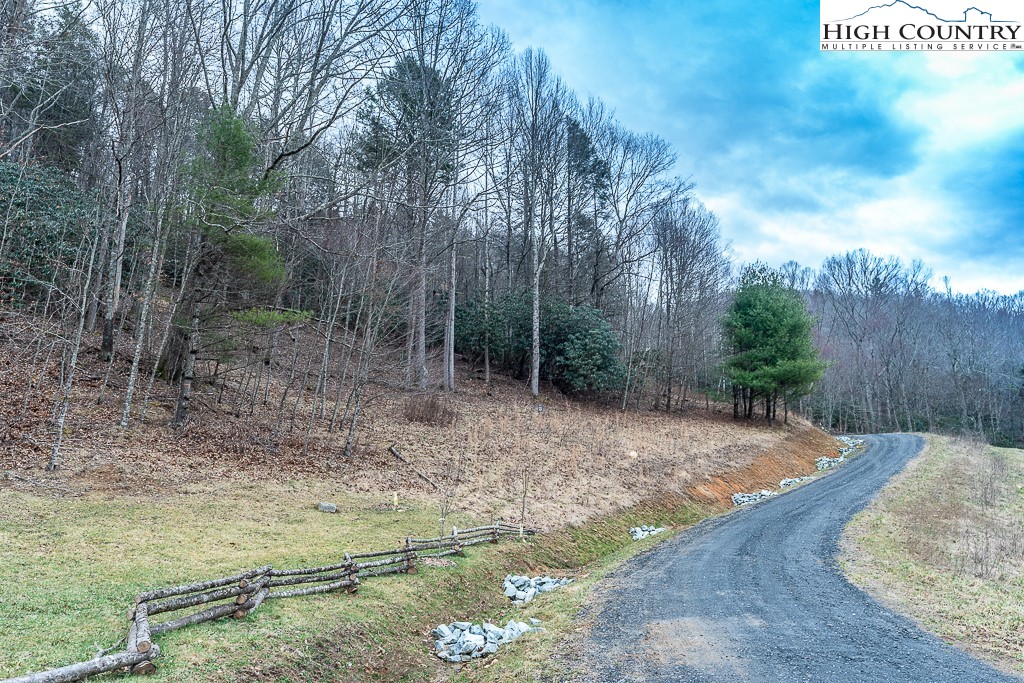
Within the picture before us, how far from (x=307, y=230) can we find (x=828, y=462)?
2682 cm

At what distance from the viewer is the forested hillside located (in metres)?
13.6

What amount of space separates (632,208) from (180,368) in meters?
26.3

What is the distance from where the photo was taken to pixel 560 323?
99.7 ft

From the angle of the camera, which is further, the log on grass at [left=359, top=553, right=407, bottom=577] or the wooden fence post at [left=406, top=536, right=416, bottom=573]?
the wooden fence post at [left=406, top=536, right=416, bottom=573]

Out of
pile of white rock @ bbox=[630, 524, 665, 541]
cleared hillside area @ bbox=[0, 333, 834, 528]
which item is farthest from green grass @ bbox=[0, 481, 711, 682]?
pile of white rock @ bbox=[630, 524, 665, 541]

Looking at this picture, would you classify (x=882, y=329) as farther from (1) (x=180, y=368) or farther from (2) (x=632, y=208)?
(1) (x=180, y=368)

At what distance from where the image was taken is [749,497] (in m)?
20.4

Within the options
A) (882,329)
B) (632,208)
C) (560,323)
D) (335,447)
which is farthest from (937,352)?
(335,447)

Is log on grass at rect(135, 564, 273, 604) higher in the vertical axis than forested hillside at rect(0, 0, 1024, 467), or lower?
lower

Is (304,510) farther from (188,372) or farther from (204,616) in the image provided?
(188,372)

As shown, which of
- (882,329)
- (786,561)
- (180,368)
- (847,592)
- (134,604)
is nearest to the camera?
(134,604)

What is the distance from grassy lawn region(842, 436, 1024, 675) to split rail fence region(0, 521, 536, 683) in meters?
7.97

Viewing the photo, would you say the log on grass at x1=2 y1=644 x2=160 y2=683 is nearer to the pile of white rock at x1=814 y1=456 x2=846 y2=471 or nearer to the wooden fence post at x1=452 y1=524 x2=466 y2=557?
the wooden fence post at x1=452 y1=524 x2=466 y2=557

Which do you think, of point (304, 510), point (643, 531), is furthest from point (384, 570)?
point (643, 531)
